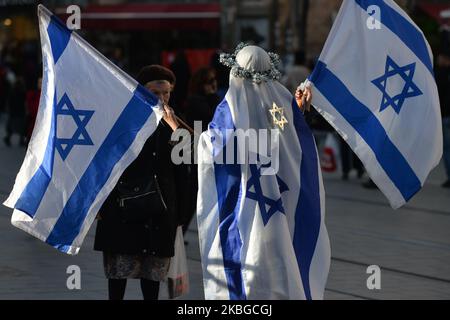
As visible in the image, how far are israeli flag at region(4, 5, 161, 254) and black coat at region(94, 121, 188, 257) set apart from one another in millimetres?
175

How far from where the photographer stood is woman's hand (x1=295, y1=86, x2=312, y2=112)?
24.9 ft

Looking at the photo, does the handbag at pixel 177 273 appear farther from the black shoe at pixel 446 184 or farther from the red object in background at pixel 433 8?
the red object in background at pixel 433 8

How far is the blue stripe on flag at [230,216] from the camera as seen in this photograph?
22.2 ft

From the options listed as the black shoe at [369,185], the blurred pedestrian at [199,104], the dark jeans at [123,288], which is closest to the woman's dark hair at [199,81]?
the blurred pedestrian at [199,104]

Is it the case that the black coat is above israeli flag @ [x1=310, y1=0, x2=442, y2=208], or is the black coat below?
below

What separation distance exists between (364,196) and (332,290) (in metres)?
6.33

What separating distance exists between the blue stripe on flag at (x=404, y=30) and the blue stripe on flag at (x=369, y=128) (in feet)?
1.59

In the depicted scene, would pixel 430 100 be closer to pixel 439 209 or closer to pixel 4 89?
pixel 439 209

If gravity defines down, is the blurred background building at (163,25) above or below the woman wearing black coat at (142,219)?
above

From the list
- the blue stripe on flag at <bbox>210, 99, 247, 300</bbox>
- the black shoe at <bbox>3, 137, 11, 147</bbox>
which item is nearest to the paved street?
the blue stripe on flag at <bbox>210, 99, 247, 300</bbox>

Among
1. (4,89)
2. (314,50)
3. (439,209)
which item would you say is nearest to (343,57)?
(439,209)

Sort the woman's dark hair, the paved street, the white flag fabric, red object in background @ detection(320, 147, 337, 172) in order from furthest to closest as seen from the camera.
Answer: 1. red object in background @ detection(320, 147, 337, 172)
2. the woman's dark hair
3. the paved street
4. the white flag fabric

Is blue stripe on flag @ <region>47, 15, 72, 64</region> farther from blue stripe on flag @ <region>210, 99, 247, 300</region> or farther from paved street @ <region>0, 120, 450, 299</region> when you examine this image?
paved street @ <region>0, 120, 450, 299</region>

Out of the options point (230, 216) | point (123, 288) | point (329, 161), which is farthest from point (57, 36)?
point (329, 161)
